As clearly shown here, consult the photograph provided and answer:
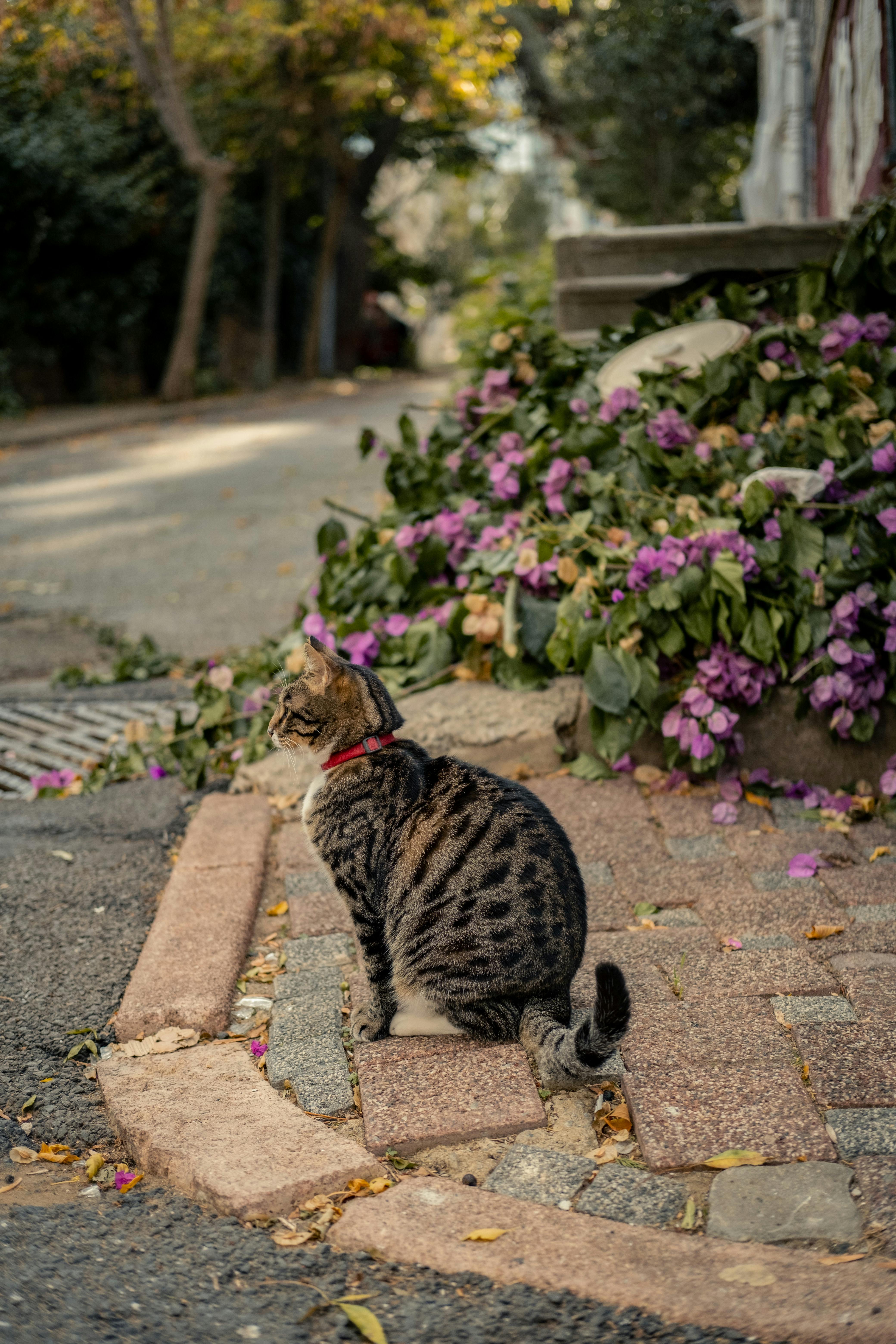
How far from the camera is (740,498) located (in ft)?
12.9

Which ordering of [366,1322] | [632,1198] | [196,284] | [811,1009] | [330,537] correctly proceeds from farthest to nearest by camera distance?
1. [196,284]
2. [330,537]
3. [811,1009]
4. [632,1198]
5. [366,1322]

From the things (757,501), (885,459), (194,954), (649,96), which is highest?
(649,96)

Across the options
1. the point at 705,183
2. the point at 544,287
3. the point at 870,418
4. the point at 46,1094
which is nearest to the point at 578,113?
the point at 705,183

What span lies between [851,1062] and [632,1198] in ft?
1.94

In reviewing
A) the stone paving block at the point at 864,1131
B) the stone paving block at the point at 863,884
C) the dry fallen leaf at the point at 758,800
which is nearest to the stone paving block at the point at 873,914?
the stone paving block at the point at 863,884

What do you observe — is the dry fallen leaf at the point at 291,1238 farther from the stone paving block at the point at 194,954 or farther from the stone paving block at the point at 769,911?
the stone paving block at the point at 769,911

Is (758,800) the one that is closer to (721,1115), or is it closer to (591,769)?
(591,769)

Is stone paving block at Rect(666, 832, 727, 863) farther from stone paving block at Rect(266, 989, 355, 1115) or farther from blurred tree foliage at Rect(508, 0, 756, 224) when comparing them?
blurred tree foliage at Rect(508, 0, 756, 224)

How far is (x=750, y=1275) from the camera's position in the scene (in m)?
1.83

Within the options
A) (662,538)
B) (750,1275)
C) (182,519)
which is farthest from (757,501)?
(182,519)

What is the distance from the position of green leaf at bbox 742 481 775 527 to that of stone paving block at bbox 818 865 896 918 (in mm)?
1185

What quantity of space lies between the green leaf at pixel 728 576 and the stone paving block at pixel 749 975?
127 cm

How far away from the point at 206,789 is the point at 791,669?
2.09 m

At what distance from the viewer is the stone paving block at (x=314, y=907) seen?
3.16 metres
